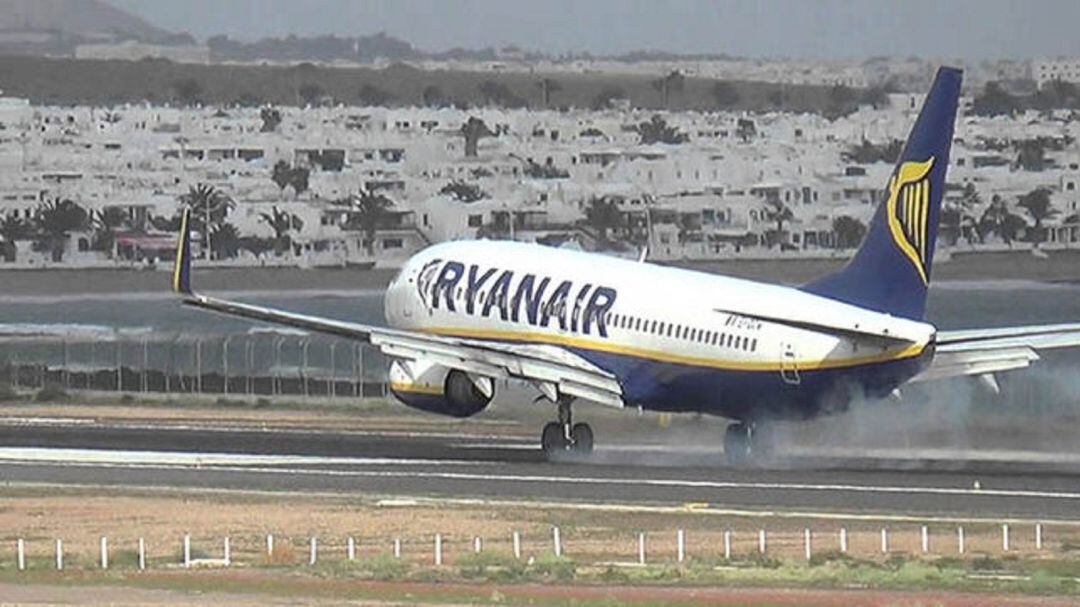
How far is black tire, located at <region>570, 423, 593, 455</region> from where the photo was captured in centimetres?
7412

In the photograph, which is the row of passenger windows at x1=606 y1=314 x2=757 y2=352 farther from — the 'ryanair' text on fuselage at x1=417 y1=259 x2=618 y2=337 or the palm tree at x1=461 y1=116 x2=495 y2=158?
the palm tree at x1=461 y1=116 x2=495 y2=158

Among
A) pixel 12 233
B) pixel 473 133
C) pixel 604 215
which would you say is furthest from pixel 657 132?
pixel 12 233

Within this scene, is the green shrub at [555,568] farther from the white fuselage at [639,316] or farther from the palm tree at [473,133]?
the palm tree at [473,133]

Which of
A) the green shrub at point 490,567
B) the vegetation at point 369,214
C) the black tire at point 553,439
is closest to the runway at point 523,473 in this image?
the black tire at point 553,439

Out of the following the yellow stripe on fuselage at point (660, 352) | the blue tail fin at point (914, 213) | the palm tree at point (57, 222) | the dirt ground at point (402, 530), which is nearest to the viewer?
the dirt ground at point (402, 530)

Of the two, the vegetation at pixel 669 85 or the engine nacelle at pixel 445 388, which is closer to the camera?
the engine nacelle at pixel 445 388

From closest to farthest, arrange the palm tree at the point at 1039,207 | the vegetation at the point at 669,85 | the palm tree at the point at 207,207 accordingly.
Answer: the palm tree at the point at 1039,207 < the palm tree at the point at 207,207 < the vegetation at the point at 669,85

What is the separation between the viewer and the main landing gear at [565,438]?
2918 inches

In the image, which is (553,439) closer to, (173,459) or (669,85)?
(173,459)

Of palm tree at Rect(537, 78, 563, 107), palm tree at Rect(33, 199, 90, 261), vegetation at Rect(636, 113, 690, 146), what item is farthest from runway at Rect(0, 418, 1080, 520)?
palm tree at Rect(537, 78, 563, 107)

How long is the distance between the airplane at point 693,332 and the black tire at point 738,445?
0.03 meters

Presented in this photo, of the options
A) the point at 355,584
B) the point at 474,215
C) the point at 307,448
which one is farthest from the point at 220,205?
the point at 355,584

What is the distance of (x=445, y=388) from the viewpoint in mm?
74375

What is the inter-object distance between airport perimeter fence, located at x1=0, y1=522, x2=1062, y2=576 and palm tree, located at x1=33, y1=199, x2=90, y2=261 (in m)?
113
